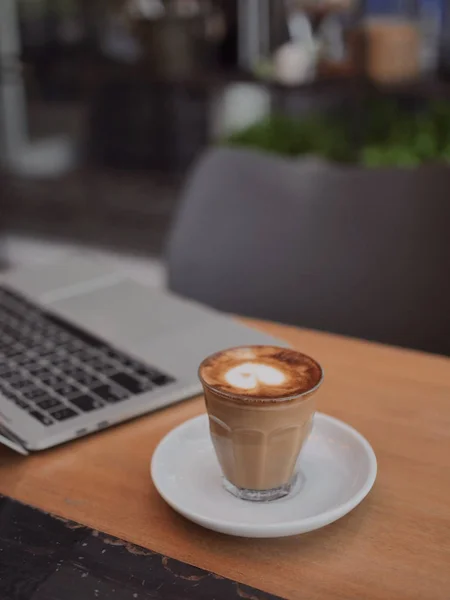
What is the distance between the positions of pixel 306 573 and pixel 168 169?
2.61m

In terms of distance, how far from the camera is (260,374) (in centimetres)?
63

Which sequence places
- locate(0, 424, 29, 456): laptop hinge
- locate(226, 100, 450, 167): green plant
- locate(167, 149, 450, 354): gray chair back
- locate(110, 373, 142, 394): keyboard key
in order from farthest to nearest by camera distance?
locate(226, 100, 450, 167): green plant → locate(167, 149, 450, 354): gray chair back → locate(110, 373, 142, 394): keyboard key → locate(0, 424, 29, 456): laptop hinge

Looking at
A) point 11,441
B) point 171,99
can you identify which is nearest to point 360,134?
point 171,99

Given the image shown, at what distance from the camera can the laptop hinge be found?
66 centimetres

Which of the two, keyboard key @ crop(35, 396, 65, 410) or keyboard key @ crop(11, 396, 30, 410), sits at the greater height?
keyboard key @ crop(11, 396, 30, 410)

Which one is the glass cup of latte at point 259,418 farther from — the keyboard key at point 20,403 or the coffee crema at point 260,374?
the keyboard key at point 20,403

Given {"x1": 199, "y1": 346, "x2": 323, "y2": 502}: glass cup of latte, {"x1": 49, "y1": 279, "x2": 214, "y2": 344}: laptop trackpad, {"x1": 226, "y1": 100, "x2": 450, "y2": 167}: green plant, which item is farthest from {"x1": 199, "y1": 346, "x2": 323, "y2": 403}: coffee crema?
{"x1": 226, "y1": 100, "x2": 450, "y2": 167}: green plant

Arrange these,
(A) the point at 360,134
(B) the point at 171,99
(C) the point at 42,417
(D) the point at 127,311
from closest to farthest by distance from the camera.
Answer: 1. (C) the point at 42,417
2. (D) the point at 127,311
3. (A) the point at 360,134
4. (B) the point at 171,99

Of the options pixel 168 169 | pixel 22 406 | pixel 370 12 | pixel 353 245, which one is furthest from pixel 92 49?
pixel 22 406

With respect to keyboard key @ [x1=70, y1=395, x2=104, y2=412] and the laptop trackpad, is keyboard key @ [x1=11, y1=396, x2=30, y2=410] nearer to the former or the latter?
keyboard key @ [x1=70, y1=395, x2=104, y2=412]

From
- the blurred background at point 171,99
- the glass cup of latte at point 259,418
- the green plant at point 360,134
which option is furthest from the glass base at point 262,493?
the green plant at point 360,134

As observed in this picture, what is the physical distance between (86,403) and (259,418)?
21 centimetres

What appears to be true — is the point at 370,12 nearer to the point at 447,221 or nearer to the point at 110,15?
the point at 110,15

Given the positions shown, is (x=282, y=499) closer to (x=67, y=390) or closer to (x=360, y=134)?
(x=67, y=390)
